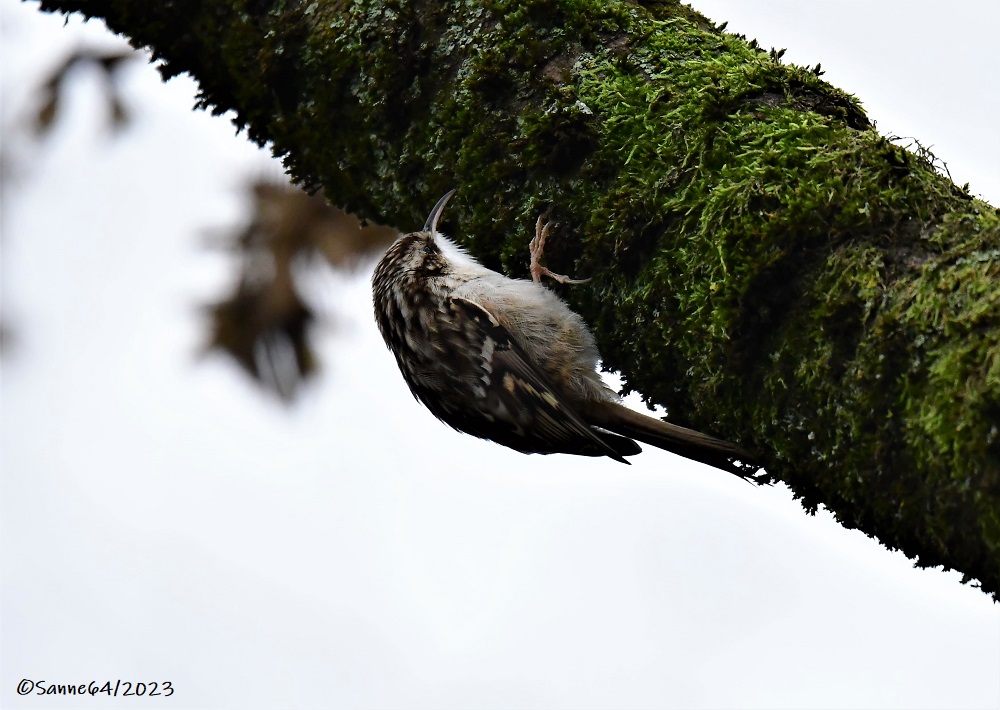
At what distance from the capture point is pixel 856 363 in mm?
1885

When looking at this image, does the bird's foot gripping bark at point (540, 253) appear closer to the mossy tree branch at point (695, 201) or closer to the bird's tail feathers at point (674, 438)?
the mossy tree branch at point (695, 201)

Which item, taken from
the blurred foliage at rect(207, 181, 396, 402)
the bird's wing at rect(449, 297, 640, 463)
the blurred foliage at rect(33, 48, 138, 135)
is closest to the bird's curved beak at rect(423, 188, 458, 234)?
the bird's wing at rect(449, 297, 640, 463)

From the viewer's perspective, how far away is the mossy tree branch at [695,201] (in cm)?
182

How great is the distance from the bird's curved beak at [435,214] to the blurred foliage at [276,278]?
1080 millimetres

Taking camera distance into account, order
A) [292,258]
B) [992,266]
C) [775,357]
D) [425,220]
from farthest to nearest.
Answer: [292,258] → [425,220] → [775,357] → [992,266]

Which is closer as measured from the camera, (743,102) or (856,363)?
(856,363)

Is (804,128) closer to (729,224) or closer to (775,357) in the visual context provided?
(729,224)

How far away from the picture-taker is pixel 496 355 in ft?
10.7

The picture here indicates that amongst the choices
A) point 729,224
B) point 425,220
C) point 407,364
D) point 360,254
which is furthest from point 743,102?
point 360,254

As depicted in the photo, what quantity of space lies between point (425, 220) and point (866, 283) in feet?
4.16

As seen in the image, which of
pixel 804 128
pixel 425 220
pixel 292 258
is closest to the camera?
pixel 804 128

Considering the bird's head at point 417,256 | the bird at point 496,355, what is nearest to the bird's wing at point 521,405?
the bird at point 496,355

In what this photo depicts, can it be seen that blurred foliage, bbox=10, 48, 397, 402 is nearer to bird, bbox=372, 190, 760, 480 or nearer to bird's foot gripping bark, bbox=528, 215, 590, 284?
bird, bbox=372, 190, 760, 480

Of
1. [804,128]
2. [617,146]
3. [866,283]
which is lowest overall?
[866,283]
